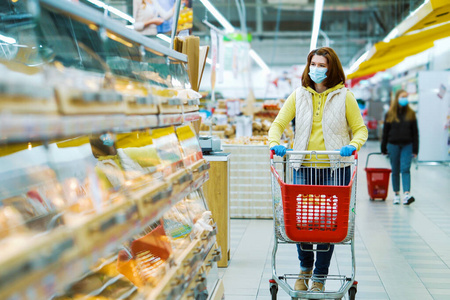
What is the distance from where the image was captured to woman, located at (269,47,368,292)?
11.9 ft

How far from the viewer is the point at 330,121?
362 cm

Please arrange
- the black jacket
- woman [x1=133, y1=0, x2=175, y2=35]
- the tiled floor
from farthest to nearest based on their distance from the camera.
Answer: the black jacket, woman [x1=133, y1=0, x2=175, y2=35], the tiled floor

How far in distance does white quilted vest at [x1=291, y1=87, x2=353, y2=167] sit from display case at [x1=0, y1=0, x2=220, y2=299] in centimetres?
106

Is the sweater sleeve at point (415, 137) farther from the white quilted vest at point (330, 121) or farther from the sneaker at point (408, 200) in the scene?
the white quilted vest at point (330, 121)

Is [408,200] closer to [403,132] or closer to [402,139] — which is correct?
[402,139]

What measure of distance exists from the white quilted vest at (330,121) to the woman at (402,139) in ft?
15.8

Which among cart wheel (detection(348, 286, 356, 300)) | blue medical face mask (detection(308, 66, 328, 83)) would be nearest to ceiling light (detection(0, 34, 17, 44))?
blue medical face mask (detection(308, 66, 328, 83))

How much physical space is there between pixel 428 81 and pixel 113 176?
519 inches

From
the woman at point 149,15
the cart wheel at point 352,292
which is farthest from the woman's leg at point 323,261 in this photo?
the woman at point 149,15

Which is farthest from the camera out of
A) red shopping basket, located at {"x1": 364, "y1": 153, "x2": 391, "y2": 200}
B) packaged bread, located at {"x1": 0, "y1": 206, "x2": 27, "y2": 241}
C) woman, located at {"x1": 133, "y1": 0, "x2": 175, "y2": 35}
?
red shopping basket, located at {"x1": 364, "y1": 153, "x2": 391, "y2": 200}

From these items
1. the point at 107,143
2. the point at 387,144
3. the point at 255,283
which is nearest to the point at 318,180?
the point at 255,283

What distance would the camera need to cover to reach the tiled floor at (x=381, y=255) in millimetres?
4117

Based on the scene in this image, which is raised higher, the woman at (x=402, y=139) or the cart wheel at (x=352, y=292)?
the woman at (x=402, y=139)

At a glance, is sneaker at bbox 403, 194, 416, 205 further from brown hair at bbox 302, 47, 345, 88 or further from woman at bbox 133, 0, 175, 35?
brown hair at bbox 302, 47, 345, 88
